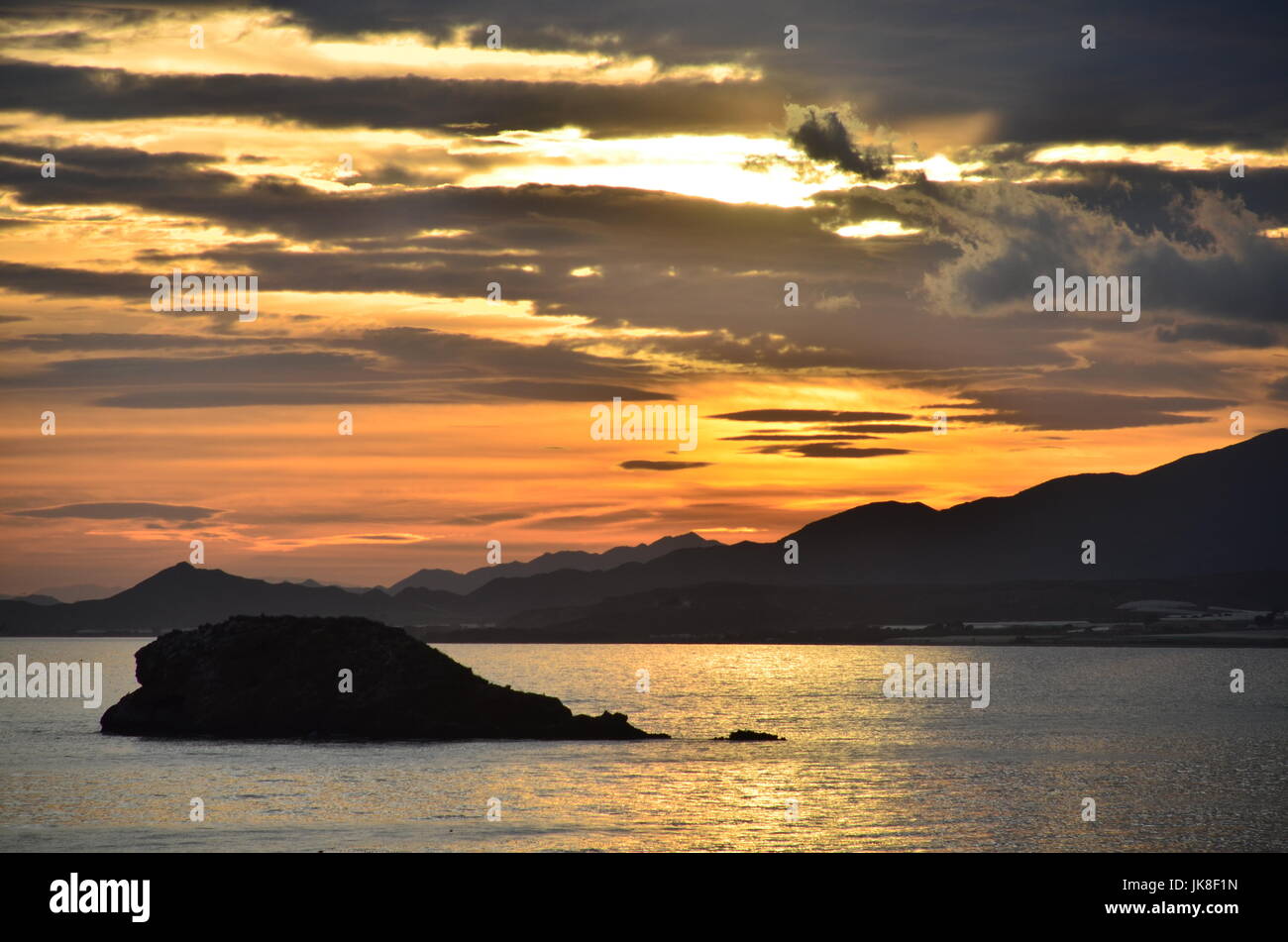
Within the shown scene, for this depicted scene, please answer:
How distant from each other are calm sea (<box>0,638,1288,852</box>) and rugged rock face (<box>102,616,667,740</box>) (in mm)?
3165

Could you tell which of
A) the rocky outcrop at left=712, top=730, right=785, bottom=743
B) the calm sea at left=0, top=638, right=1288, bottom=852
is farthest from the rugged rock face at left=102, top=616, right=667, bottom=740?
the rocky outcrop at left=712, top=730, right=785, bottom=743

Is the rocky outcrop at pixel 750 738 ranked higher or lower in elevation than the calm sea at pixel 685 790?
lower

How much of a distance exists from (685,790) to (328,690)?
136 ft

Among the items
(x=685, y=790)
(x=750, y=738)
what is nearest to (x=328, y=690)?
(x=750, y=738)

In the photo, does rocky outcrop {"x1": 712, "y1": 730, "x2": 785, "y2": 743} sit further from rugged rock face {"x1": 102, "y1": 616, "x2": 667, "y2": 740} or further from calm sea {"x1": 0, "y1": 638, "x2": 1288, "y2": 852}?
rugged rock face {"x1": 102, "y1": 616, "x2": 667, "y2": 740}

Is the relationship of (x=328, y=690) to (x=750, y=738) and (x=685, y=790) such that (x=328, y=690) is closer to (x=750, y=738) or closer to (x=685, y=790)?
(x=750, y=738)

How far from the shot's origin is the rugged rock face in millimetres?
103750

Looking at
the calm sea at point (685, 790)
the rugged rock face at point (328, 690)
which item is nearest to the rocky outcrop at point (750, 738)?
the calm sea at point (685, 790)

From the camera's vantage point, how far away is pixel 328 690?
105 metres

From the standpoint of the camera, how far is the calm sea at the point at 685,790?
59.4 metres

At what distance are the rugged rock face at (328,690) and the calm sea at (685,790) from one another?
3.17m

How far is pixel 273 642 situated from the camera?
342 feet

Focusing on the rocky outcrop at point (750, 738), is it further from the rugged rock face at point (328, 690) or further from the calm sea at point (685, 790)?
the rugged rock face at point (328, 690)
